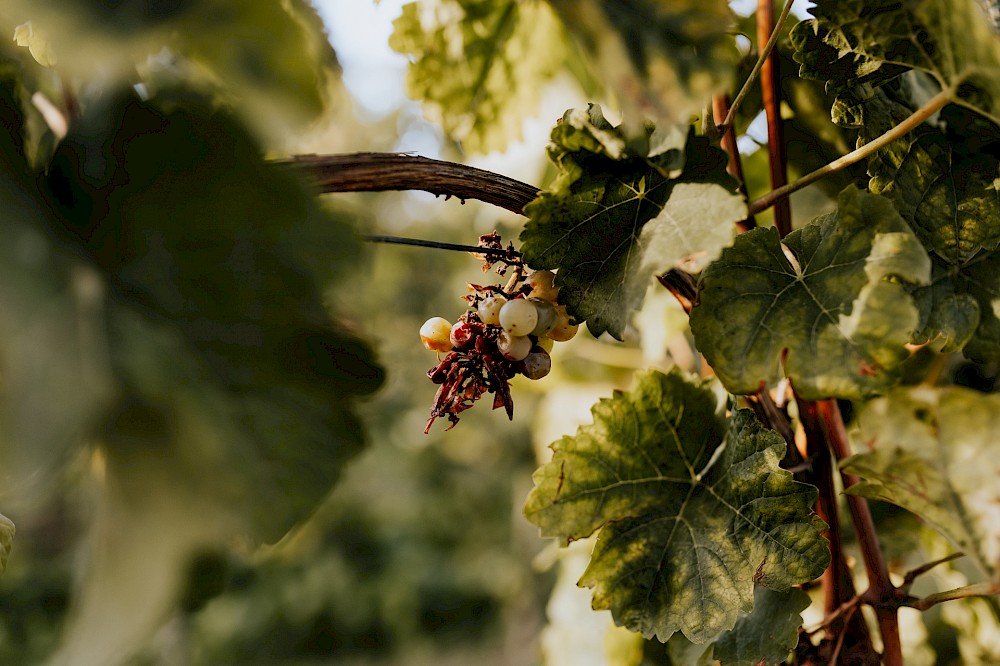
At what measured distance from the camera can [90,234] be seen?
9.1 inches

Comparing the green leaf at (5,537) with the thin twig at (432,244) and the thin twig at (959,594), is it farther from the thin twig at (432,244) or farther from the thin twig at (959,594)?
the thin twig at (959,594)

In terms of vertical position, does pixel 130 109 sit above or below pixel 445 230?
below

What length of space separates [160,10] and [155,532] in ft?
0.55

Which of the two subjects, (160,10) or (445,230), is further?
(445,230)

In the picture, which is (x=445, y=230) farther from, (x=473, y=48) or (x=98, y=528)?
(x=98, y=528)

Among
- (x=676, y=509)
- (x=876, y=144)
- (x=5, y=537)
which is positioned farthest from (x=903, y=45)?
(x=5, y=537)

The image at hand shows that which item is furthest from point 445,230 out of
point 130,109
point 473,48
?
point 130,109

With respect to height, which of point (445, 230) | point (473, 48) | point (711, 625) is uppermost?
point (445, 230)

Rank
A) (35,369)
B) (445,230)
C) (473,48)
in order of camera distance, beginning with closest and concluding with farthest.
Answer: (35,369), (473,48), (445,230)

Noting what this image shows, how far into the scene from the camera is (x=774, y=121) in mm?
459

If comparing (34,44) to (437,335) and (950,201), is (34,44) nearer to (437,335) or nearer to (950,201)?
(437,335)

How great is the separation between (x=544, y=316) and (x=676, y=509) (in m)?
0.14

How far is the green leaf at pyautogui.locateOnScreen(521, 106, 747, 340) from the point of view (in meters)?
0.32

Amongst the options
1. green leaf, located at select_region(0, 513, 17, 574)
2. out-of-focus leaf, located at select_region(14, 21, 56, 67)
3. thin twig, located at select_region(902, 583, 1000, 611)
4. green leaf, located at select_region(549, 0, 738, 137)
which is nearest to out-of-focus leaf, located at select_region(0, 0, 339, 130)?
out-of-focus leaf, located at select_region(14, 21, 56, 67)
